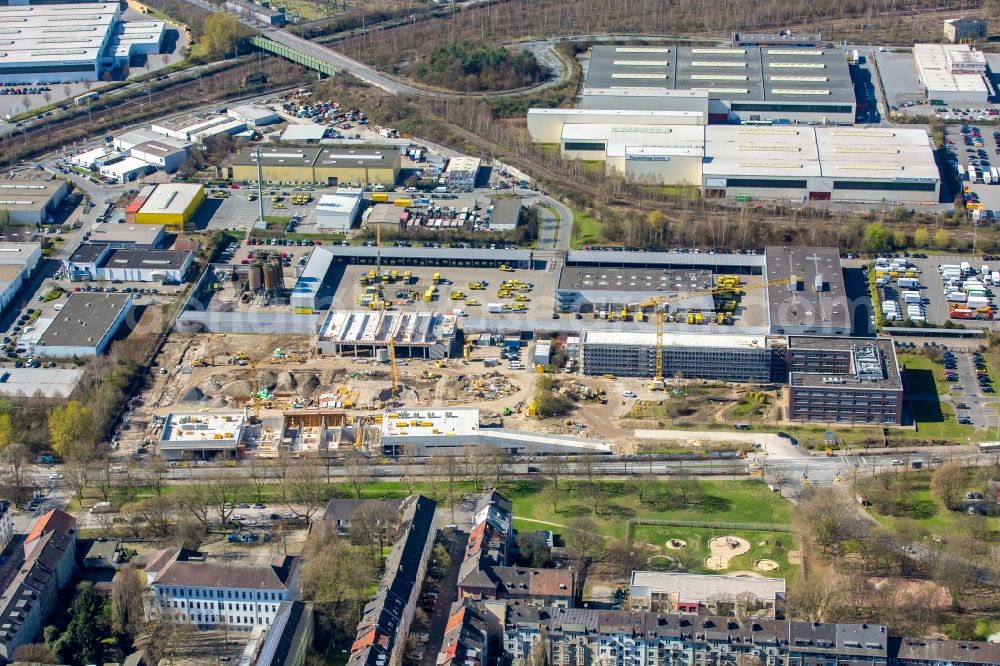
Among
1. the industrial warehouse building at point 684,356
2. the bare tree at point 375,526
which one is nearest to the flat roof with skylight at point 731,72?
the industrial warehouse building at point 684,356

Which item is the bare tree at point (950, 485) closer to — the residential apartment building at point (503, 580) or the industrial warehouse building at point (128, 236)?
the residential apartment building at point (503, 580)

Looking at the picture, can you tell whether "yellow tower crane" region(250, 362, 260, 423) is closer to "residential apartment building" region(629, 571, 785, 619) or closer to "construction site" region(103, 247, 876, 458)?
"construction site" region(103, 247, 876, 458)

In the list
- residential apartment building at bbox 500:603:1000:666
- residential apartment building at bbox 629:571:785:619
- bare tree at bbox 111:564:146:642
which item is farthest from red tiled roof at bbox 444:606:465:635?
bare tree at bbox 111:564:146:642

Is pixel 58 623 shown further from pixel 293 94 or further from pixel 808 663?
pixel 293 94

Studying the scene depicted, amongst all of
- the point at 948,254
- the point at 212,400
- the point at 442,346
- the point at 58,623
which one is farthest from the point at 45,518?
the point at 948,254

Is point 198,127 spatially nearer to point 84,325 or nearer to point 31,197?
point 31,197
